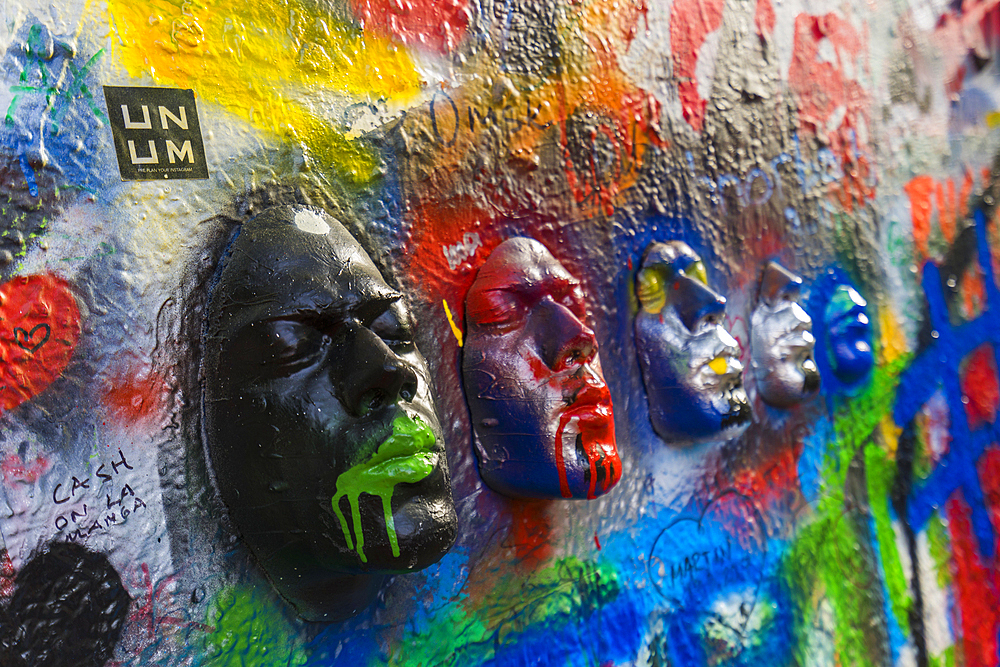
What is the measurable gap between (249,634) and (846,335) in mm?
1737

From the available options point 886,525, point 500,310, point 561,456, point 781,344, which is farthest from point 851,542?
point 500,310

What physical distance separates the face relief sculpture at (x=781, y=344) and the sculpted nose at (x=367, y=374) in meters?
1.16

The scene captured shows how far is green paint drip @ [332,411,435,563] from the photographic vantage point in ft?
3.19

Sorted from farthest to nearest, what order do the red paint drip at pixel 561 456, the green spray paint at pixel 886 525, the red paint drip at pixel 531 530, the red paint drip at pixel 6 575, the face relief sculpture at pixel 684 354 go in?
1. the green spray paint at pixel 886 525
2. the face relief sculpture at pixel 684 354
3. the red paint drip at pixel 531 530
4. the red paint drip at pixel 561 456
5. the red paint drip at pixel 6 575

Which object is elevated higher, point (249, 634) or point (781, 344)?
point (781, 344)

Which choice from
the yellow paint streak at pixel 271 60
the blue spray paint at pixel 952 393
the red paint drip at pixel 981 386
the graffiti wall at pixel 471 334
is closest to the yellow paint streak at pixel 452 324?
the graffiti wall at pixel 471 334

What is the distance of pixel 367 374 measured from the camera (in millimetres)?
979

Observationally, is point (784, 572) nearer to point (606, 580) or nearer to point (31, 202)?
point (606, 580)

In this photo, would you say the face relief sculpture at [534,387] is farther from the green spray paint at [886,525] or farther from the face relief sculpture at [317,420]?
the green spray paint at [886,525]

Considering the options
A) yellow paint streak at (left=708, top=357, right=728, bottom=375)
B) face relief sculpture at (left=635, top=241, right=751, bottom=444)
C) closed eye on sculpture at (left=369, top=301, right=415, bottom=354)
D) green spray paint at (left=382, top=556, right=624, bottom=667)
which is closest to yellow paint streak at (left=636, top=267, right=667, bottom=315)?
face relief sculpture at (left=635, top=241, right=751, bottom=444)

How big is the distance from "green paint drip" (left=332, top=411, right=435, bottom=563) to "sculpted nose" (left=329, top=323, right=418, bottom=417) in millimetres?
46

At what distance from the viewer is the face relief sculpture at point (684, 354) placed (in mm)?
1582

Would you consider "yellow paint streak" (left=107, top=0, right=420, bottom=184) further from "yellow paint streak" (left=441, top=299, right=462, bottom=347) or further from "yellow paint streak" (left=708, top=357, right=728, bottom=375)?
"yellow paint streak" (left=708, top=357, right=728, bottom=375)

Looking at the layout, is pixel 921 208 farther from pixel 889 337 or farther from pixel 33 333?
pixel 33 333
